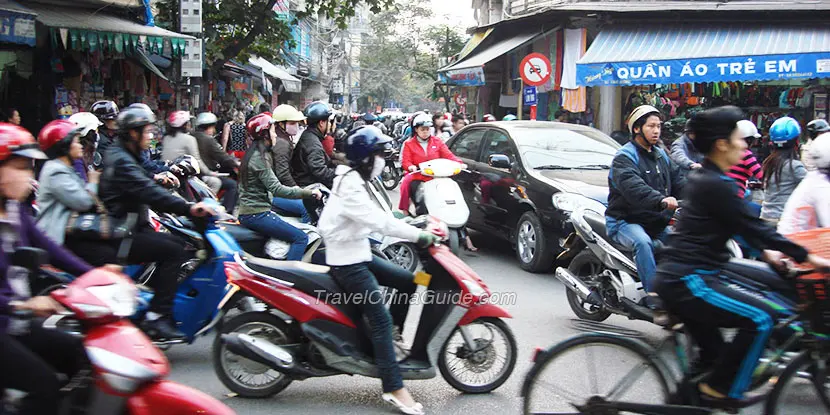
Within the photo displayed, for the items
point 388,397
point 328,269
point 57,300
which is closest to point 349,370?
point 388,397

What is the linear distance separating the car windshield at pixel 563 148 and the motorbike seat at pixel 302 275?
182 inches

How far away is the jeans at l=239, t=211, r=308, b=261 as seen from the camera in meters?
6.62

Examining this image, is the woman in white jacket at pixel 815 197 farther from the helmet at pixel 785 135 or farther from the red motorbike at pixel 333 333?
the helmet at pixel 785 135

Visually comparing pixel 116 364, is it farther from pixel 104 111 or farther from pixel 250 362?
pixel 104 111

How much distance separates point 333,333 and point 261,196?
2.30 metres

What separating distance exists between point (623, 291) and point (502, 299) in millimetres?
1619

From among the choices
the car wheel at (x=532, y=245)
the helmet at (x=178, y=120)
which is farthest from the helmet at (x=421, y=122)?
the helmet at (x=178, y=120)

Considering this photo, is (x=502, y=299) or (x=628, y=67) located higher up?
(x=628, y=67)

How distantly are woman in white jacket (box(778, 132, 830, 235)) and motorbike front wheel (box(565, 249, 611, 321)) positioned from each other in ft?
6.26

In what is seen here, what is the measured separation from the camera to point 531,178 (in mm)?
8688

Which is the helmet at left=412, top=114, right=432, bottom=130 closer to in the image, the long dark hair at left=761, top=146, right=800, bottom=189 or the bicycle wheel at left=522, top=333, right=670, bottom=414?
the long dark hair at left=761, top=146, right=800, bottom=189

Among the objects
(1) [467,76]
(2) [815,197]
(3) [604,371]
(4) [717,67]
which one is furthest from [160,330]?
(1) [467,76]

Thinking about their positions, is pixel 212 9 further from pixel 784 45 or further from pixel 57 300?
pixel 57 300

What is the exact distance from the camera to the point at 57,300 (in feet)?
10.1
